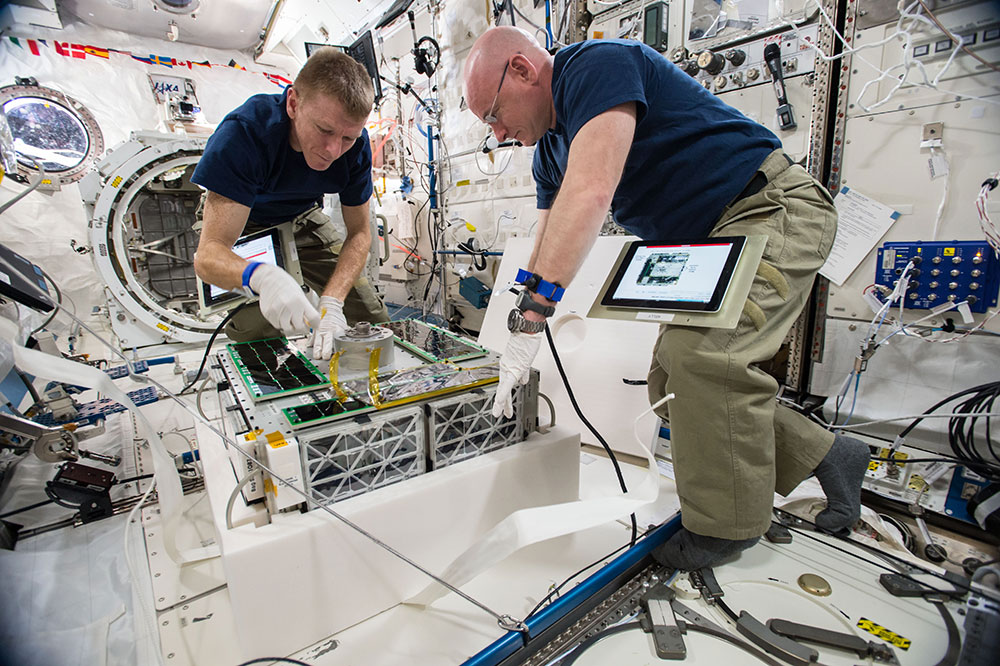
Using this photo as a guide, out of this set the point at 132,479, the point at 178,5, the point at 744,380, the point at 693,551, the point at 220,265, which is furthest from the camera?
the point at 178,5

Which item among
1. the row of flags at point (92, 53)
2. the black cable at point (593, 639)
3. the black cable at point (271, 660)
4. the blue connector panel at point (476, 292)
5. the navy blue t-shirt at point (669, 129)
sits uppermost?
the row of flags at point (92, 53)

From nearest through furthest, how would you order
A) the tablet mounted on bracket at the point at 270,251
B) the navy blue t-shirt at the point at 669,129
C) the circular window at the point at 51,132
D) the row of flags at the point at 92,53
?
the navy blue t-shirt at the point at 669,129, the tablet mounted on bracket at the point at 270,251, the circular window at the point at 51,132, the row of flags at the point at 92,53

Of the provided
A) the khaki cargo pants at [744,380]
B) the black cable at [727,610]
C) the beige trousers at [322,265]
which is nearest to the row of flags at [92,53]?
the beige trousers at [322,265]

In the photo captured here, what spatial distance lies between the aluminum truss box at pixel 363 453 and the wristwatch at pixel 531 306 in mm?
360

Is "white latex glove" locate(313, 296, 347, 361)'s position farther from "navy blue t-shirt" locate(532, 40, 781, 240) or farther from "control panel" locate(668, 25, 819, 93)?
"control panel" locate(668, 25, 819, 93)

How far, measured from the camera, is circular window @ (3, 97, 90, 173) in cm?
370

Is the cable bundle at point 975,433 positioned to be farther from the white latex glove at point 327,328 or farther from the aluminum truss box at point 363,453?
the white latex glove at point 327,328

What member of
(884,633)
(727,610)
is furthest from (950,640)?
(727,610)

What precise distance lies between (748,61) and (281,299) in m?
2.21

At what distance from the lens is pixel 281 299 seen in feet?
4.40

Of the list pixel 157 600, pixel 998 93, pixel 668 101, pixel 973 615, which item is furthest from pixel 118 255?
pixel 998 93

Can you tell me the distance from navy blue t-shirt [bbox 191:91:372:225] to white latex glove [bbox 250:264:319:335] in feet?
1.20

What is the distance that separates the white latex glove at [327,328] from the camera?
4.54ft

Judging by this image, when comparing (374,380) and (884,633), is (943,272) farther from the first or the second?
(374,380)
